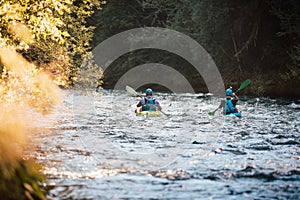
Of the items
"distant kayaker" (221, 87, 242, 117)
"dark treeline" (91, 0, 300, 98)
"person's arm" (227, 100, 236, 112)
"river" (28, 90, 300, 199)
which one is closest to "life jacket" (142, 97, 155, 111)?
"river" (28, 90, 300, 199)

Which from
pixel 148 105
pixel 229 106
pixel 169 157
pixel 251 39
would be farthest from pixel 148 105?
pixel 251 39

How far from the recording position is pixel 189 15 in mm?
33812

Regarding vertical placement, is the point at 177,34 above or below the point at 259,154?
above

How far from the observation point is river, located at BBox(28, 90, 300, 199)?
6250 mm

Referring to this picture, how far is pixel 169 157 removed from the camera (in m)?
8.80

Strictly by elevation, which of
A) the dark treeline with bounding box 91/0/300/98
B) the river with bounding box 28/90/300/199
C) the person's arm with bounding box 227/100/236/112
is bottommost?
the river with bounding box 28/90/300/199

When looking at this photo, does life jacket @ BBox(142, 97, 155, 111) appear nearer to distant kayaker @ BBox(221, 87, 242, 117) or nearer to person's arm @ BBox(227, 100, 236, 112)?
distant kayaker @ BBox(221, 87, 242, 117)

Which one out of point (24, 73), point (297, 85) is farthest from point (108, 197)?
Result: point (297, 85)

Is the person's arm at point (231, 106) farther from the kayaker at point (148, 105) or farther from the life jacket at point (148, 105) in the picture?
the life jacket at point (148, 105)

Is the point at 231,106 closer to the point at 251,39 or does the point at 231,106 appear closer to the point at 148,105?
the point at 148,105

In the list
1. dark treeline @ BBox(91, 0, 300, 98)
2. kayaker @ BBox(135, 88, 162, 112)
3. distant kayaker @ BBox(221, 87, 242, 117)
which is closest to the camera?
distant kayaker @ BBox(221, 87, 242, 117)

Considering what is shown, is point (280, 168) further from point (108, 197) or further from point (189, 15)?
point (189, 15)

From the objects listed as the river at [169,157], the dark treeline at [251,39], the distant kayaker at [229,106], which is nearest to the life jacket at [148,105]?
the river at [169,157]

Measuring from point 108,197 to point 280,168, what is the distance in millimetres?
3436
